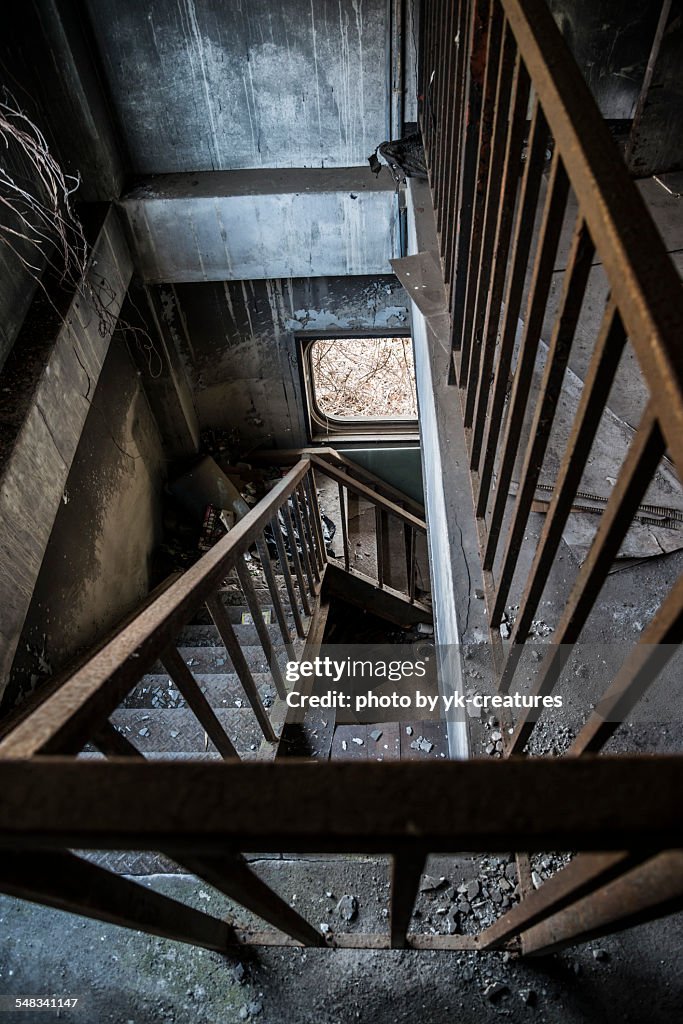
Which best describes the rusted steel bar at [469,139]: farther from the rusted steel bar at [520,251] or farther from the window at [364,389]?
the window at [364,389]

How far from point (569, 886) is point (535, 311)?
979 mm

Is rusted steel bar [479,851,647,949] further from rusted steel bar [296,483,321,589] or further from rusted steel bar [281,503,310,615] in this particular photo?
rusted steel bar [296,483,321,589]

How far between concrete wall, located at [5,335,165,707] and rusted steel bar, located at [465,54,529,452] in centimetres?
329

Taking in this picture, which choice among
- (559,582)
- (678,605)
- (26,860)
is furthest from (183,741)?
(678,605)

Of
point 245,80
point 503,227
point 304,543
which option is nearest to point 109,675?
point 503,227

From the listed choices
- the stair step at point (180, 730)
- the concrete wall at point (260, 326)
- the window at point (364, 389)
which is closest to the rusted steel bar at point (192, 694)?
the stair step at point (180, 730)

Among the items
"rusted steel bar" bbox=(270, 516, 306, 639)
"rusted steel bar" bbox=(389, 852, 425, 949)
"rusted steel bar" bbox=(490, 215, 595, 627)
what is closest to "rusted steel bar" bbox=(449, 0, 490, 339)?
"rusted steel bar" bbox=(490, 215, 595, 627)

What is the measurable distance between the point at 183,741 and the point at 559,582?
209cm

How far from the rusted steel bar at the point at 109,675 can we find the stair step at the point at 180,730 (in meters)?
1.42

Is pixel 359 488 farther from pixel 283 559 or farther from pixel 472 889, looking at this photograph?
pixel 472 889

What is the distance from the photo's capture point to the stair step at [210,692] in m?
3.39

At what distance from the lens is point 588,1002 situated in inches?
54.8

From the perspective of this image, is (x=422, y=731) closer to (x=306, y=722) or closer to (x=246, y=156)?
(x=306, y=722)

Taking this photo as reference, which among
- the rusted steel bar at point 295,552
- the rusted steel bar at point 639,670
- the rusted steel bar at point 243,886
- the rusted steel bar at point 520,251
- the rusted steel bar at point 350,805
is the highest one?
the rusted steel bar at point 520,251
